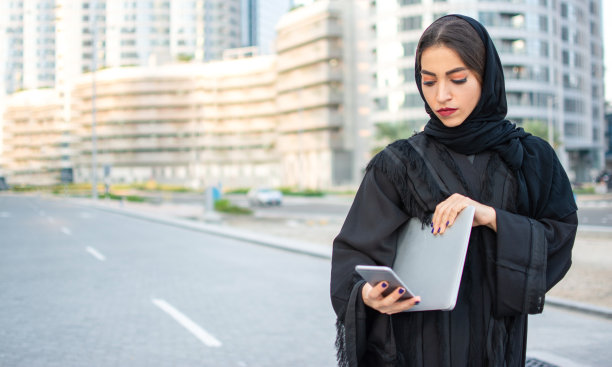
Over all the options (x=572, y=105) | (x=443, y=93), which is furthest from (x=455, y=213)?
(x=572, y=105)

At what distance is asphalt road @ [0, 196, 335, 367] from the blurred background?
847 inches

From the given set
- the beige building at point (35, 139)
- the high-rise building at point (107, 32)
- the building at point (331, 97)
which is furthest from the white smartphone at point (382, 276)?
the beige building at point (35, 139)

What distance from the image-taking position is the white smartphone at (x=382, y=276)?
186cm

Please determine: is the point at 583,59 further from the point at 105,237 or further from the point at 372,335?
the point at 372,335

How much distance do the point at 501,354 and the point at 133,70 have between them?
11683 cm

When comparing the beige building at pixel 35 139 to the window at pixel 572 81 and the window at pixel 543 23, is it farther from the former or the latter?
the window at pixel 572 81

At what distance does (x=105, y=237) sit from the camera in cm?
1897

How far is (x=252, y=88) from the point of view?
104500mm

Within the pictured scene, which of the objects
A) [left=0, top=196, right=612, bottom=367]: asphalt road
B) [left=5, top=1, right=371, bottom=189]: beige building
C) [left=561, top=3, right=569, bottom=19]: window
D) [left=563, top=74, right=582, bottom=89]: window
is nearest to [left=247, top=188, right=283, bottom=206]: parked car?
[left=0, top=196, right=612, bottom=367]: asphalt road

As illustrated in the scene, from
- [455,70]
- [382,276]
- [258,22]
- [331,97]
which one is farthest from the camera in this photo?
[258,22]

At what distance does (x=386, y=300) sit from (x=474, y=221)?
Answer: 0.39m

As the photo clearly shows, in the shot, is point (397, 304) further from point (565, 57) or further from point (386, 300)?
point (565, 57)

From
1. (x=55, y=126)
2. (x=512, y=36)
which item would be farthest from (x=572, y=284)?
(x=55, y=126)

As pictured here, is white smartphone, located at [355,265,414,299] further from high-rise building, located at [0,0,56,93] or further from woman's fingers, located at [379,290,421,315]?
high-rise building, located at [0,0,56,93]
